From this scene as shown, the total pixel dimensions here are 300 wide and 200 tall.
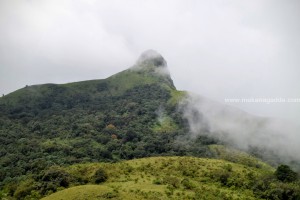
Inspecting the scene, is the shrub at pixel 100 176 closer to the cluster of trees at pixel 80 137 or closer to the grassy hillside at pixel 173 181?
the grassy hillside at pixel 173 181

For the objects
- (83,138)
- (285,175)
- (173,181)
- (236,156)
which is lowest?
(236,156)

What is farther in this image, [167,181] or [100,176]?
[100,176]

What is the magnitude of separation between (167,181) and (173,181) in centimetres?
137

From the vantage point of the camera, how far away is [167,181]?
8088 cm

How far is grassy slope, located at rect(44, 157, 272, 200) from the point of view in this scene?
6912 centimetres

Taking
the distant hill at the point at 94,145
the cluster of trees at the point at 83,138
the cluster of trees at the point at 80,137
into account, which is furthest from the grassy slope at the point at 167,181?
the cluster of trees at the point at 80,137

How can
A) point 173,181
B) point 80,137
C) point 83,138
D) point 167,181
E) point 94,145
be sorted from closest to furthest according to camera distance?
point 173,181 → point 167,181 → point 94,145 → point 83,138 → point 80,137

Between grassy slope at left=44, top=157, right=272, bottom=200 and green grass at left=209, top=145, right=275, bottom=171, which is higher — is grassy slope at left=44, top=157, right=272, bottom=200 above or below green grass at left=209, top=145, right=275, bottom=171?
above

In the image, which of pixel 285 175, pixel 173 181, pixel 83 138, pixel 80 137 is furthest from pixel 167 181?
pixel 80 137

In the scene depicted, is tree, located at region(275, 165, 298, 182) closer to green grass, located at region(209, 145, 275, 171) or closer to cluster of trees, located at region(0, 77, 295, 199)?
cluster of trees, located at region(0, 77, 295, 199)

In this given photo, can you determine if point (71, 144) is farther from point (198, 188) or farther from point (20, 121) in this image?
point (198, 188)

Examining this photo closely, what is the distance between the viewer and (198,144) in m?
153

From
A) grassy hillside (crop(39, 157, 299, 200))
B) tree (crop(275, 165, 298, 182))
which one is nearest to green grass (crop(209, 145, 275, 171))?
grassy hillside (crop(39, 157, 299, 200))

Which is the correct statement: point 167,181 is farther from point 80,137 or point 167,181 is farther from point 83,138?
point 80,137
